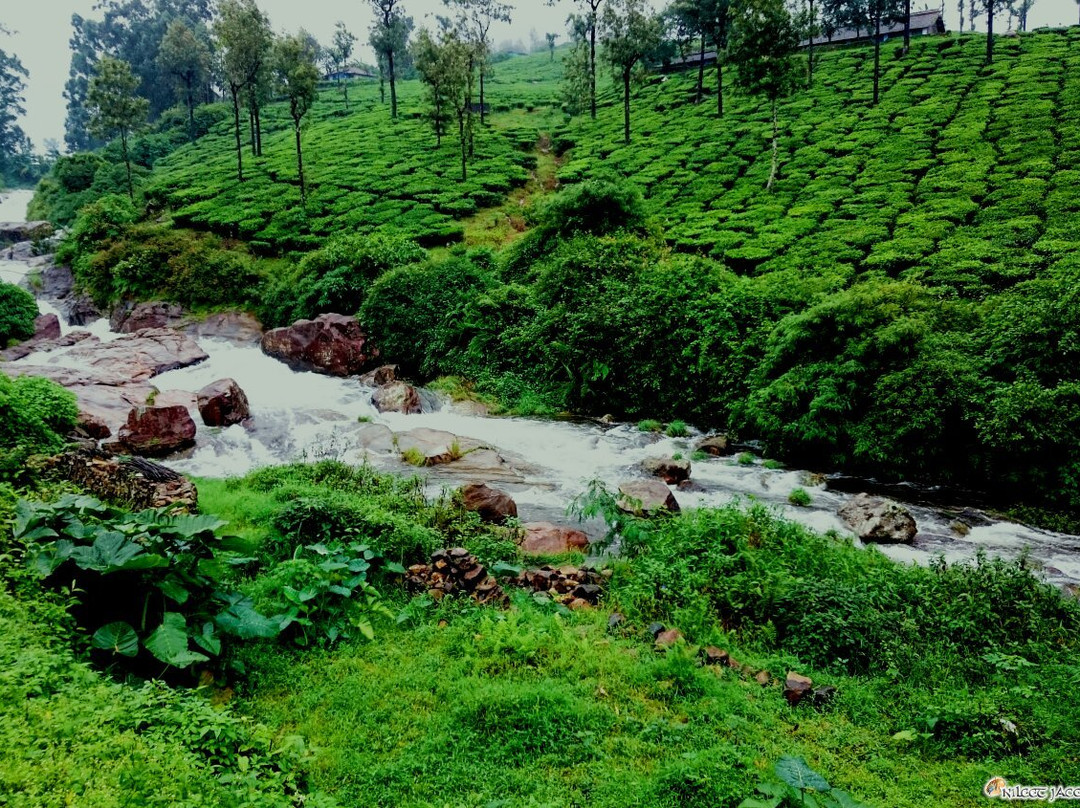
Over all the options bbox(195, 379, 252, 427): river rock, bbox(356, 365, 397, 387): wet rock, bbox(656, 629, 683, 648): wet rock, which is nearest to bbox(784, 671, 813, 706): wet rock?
bbox(656, 629, 683, 648): wet rock

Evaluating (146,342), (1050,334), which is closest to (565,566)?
(1050,334)

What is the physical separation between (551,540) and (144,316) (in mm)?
22252

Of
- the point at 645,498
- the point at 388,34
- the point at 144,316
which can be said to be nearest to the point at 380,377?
the point at 645,498

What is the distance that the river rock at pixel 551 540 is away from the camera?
340 inches

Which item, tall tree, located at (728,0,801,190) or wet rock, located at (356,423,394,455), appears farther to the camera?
tall tree, located at (728,0,801,190)

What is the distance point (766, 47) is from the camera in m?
25.7

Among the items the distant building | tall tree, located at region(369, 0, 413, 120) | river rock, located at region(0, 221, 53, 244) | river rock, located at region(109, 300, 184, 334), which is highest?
the distant building

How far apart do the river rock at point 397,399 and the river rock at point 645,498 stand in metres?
7.97

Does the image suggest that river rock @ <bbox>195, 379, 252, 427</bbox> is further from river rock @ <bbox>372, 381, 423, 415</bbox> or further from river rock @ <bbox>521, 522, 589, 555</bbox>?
river rock @ <bbox>521, 522, 589, 555</bbox>

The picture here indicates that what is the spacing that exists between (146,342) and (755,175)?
2595 centimetres

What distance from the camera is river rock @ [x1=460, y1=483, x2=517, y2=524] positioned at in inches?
375

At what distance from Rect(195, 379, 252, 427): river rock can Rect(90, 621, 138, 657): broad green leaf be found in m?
11.3

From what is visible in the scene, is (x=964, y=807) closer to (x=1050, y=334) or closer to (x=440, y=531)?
(x=440, y=531)

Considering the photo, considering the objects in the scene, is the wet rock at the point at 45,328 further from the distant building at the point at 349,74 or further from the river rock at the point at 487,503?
the distant building at the point at 349,74
